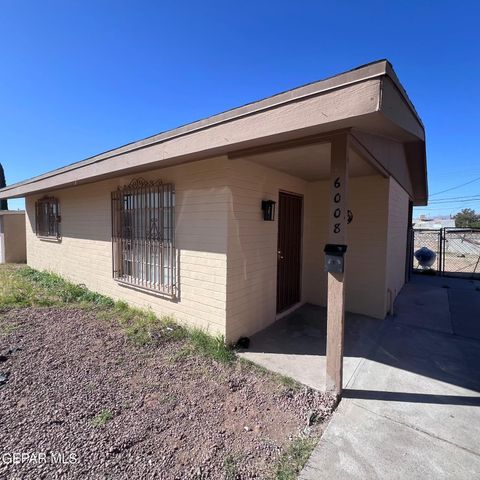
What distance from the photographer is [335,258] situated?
7.79ft

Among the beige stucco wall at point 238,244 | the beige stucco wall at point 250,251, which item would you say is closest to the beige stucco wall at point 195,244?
the beige stucco wall at point 238,244

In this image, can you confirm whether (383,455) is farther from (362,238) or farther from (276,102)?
(362,238)

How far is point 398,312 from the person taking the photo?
195 inches

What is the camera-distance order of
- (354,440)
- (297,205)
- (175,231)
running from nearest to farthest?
(354,440), (175,231), (297,205)

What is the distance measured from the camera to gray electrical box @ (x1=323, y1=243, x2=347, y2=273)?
2344 millimetres

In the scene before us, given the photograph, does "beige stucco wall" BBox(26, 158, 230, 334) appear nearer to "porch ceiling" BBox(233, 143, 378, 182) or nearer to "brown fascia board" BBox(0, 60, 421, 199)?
"brown fascia board" BBox(0, 60, 421, 199)

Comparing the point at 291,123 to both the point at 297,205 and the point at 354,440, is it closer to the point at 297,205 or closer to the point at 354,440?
the point at 354,440

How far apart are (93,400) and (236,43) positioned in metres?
6.36

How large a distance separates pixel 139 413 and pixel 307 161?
3.45m

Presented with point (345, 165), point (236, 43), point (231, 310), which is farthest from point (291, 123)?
point (236, 43)

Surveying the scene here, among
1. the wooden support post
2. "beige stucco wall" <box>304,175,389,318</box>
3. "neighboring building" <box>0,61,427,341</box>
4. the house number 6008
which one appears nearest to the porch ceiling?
"neighboring building" <box>0,61,427,341</box>

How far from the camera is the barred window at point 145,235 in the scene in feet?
13.3

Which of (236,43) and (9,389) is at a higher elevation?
(236,43)

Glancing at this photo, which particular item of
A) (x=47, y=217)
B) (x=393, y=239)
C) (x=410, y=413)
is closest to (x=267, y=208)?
(x=410, y=413)
